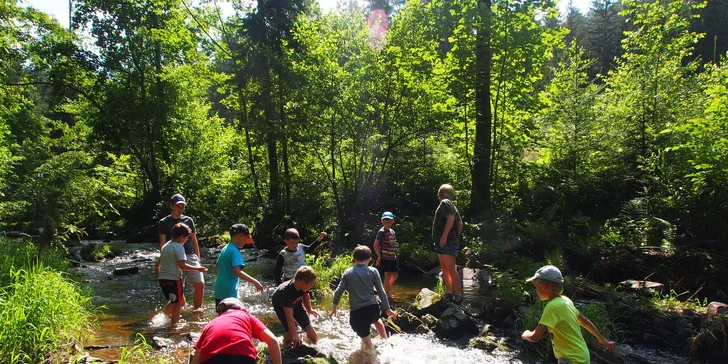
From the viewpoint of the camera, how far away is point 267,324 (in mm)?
7949

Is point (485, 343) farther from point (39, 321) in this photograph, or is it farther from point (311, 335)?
point (39, 321)

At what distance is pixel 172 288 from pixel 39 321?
73.8 inches

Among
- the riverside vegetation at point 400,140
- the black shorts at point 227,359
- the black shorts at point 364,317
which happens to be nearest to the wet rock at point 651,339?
the riverside vegetation at point 400,140

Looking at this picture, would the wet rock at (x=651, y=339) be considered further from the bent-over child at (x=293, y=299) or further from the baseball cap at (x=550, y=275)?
the bent-over child at (x=293, y=299)

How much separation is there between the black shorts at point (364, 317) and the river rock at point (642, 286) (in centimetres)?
579

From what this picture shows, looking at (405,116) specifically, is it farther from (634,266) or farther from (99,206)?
(99,206)

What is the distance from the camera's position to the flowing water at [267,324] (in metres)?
6.30

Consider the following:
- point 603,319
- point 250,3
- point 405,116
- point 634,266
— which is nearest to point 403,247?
point 405,116

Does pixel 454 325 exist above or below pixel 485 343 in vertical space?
above

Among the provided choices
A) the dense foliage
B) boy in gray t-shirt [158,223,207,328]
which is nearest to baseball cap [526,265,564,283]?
boy in gray t-shirt [158,223,207,328]

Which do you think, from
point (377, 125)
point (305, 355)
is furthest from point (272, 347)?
point (377, 125)

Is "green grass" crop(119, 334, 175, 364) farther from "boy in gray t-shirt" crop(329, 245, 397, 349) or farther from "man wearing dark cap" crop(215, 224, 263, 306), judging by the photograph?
"boy in gray t-shirt" crop(329, 245, 397, 349)

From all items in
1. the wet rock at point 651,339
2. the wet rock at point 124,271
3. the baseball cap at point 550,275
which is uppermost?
the baseball cap at point 550,275

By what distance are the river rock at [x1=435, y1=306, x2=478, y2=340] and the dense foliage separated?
4.49 metres
